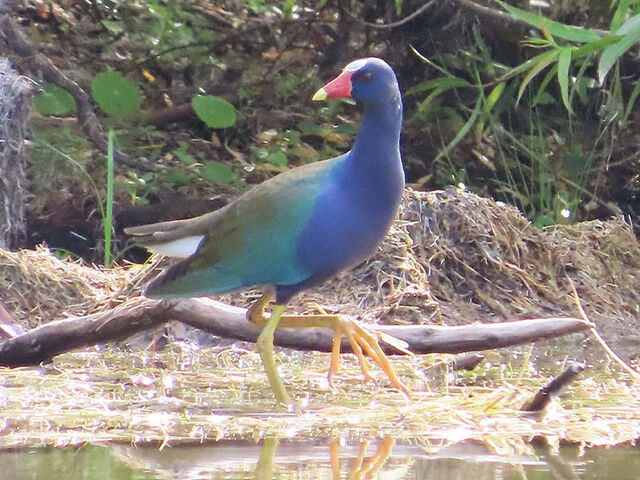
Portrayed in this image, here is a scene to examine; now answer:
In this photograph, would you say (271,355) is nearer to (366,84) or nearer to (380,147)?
(380,147)

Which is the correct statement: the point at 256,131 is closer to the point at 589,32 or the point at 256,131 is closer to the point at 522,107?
the point at 522,107

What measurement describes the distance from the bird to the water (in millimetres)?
647

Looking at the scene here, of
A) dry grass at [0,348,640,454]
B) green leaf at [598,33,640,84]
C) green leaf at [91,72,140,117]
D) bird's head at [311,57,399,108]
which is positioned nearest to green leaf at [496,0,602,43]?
green leaf at [598,33,640,84]

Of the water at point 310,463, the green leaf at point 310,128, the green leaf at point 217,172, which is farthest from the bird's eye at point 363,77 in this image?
the green leaf at point 310,128

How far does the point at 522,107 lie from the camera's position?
6.23 metres

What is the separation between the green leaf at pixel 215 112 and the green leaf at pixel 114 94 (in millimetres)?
315

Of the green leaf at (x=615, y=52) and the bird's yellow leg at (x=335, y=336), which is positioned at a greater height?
the green leaf at (x=615, y=52)

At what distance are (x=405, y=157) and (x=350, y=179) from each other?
9.57 ft

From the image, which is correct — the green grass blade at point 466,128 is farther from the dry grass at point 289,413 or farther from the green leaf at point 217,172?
the dry grass at point 289,413

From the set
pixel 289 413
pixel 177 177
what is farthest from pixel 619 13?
pixel 289 413

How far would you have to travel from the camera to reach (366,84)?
3545 millimetres

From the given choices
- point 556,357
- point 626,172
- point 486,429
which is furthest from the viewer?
point 626,172

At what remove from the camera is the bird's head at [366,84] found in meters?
3.54

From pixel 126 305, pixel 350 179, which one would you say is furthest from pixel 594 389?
pixel 126 305
